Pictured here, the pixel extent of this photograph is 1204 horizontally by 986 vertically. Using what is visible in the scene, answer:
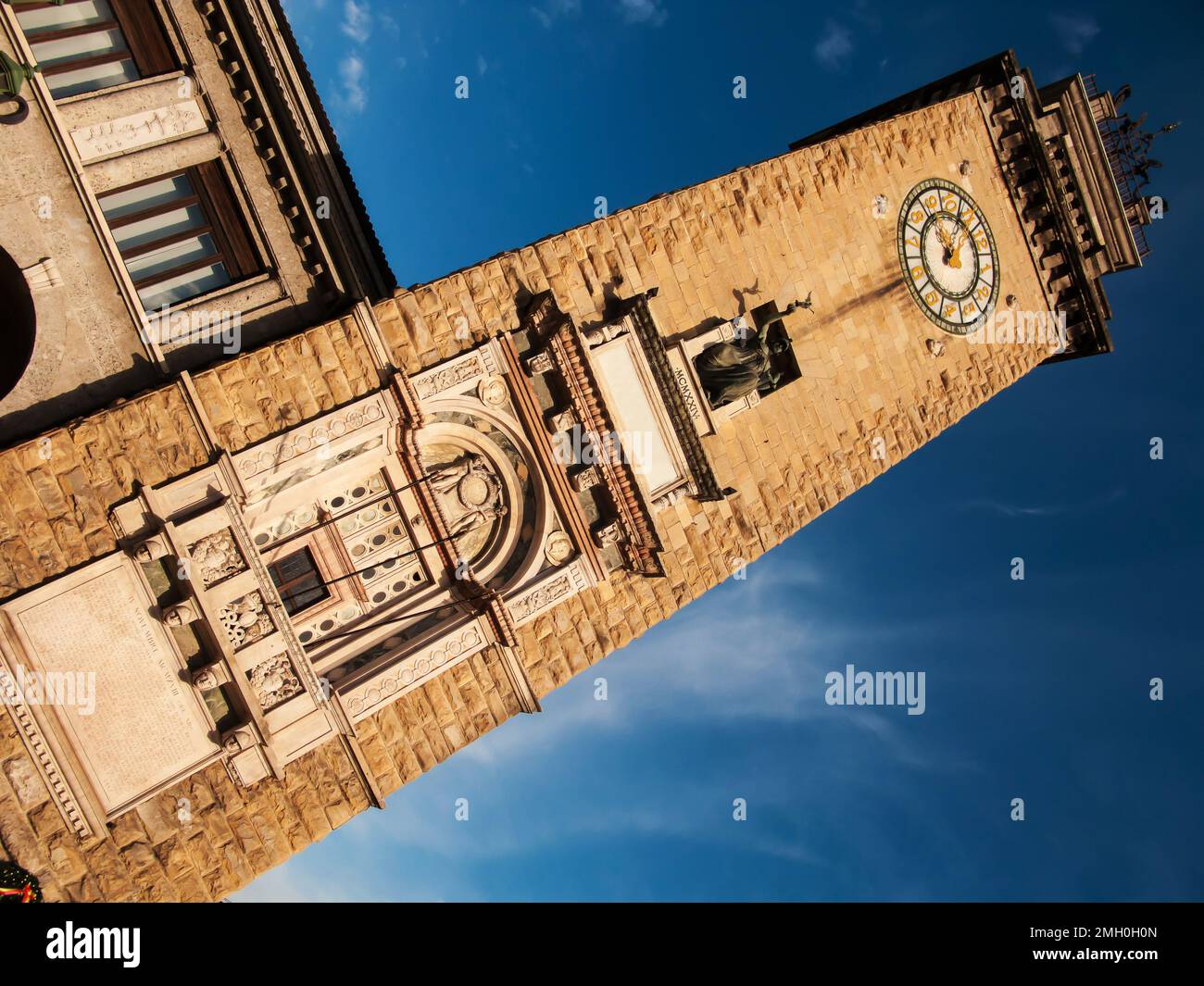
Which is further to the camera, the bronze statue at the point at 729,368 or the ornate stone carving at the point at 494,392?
the bronze statue at the point at 729,368

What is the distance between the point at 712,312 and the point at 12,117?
Result: 12788 millimetres

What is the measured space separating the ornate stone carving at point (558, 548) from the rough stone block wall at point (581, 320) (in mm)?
831

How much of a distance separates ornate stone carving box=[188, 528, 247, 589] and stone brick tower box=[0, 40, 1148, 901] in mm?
49

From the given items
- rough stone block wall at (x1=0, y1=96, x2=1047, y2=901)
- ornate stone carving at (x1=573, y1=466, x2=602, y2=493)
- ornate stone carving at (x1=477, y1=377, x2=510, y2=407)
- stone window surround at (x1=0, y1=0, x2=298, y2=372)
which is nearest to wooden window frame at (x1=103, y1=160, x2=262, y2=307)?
stone window surround at (x1=0, y1=0, x2=298, y2=372)

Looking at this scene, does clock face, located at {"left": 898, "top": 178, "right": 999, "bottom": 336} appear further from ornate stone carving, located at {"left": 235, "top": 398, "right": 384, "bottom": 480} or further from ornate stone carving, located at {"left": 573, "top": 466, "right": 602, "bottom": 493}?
ornate stone carving, located at {"left": 235, "top": 398, "right": 384, "bottom": 480}

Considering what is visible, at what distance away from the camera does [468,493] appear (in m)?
16.3

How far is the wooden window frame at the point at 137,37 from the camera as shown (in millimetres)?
15305

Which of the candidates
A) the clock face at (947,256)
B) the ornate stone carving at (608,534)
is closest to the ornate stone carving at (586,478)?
the ornate stone carving at (608,534)

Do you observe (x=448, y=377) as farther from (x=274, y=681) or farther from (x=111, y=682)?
(x=111, y=682)

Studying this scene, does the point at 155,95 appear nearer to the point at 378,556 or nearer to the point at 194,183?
the point at 194,183

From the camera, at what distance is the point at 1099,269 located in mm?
28641

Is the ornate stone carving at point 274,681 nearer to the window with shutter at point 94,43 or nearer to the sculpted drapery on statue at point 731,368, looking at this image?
the sculpted drapery on statue at point 731,368

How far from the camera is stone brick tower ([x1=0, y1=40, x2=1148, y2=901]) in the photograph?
40.1 feet

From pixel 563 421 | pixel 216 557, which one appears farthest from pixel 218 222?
pixel 563 421
